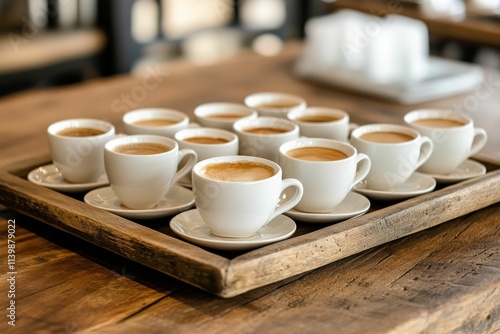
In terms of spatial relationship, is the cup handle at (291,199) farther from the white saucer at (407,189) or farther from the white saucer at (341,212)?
the white saucer at (407,189)

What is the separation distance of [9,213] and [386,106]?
108 cm

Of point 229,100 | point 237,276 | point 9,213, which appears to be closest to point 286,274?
point 237,276

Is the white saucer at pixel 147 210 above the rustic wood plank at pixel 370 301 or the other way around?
above

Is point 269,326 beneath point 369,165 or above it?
beneath

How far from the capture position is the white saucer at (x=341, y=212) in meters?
1.21

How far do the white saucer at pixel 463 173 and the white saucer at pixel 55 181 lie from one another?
0.58 metres

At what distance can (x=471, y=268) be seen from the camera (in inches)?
45.4

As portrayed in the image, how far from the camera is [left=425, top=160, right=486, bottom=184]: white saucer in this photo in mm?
1409

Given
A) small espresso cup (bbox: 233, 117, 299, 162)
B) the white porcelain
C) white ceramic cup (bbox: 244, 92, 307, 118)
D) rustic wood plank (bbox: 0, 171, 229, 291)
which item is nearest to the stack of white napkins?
white ceramic cup (bbox: 244, 92, 307, 118)

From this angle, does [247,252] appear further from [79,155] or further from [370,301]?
[79,155]

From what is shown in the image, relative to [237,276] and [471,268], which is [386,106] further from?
[237,276]

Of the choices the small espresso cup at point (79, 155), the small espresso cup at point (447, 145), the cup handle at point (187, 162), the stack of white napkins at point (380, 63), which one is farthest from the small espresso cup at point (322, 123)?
the stack of white napkins at point (380, 63)

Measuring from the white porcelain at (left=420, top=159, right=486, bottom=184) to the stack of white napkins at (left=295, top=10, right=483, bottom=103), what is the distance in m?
0.66

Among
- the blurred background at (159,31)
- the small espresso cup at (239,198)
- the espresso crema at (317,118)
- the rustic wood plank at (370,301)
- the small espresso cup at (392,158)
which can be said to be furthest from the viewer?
the blurred background at (159,31)
